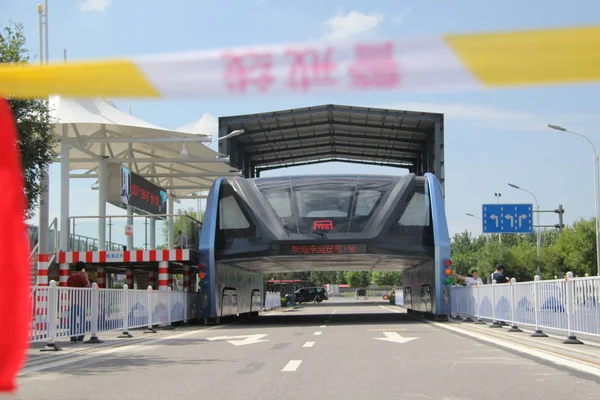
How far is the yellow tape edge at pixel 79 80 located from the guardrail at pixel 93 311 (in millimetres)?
10487

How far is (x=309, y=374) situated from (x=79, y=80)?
6731 millimetres

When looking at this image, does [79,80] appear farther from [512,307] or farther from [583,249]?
[583,249]

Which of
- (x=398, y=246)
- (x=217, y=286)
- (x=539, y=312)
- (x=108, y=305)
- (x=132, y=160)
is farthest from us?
(x=132, y=160)

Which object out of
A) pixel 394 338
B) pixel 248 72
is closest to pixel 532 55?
pixel 248 72

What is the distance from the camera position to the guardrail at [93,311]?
1384cm

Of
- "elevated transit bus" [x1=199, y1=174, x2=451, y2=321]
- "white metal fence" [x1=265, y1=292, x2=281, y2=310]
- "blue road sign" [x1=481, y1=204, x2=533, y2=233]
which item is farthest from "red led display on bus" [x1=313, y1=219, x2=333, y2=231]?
"white metal fence" [x1=265, y1=292, x2=281, y2=310]

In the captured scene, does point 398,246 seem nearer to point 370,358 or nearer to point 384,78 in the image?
point 370,358

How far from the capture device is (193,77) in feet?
11.4

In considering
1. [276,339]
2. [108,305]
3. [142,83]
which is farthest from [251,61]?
[108,305]

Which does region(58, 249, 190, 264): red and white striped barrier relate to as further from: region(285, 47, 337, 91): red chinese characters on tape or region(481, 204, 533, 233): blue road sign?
region(481, 204, 533, 233): blue road sign

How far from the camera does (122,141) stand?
1049 inches

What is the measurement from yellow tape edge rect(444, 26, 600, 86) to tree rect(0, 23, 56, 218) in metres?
14.8

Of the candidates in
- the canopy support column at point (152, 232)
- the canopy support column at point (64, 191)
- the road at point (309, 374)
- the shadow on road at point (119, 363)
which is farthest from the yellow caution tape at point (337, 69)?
the canopy support column at point (152, 232)

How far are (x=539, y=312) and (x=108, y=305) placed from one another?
957 centimetres
